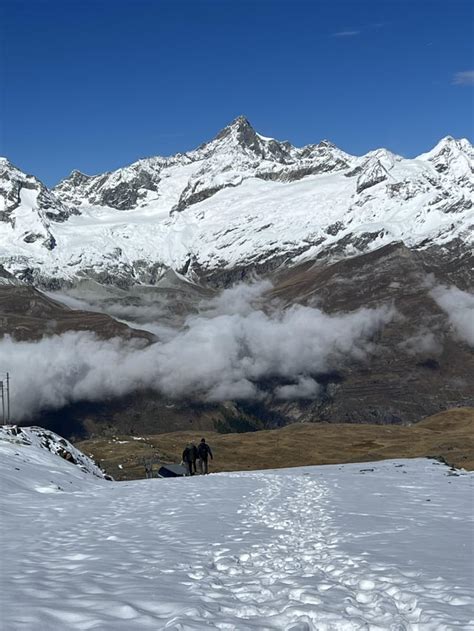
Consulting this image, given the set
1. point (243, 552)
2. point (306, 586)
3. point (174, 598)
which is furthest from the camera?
point (243, 552)

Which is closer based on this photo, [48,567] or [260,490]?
[48,567]

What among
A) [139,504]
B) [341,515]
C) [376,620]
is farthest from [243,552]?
[139,504]

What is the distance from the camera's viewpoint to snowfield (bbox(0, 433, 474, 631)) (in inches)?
458

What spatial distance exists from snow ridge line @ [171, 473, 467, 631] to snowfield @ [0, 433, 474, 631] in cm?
3

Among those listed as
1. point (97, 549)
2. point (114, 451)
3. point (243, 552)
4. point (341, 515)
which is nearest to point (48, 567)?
point (97, 549)

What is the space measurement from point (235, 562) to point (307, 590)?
2.89 metres

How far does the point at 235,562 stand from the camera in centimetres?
1589

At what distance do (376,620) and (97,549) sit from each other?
761cm

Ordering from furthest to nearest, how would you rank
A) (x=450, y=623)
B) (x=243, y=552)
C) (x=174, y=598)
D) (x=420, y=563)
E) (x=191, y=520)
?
(x=191, y=520) → (x=243, y=552) → (x=420, y=563) → (x=174, y=598) → (x=450, y=623)

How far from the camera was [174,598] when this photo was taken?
12.6 meters

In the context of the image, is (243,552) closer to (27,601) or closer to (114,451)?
(27,601)

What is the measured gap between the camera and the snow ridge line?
11617mm

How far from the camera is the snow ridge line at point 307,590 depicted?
11617 mm

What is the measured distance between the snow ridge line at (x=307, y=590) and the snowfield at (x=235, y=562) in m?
0.03
